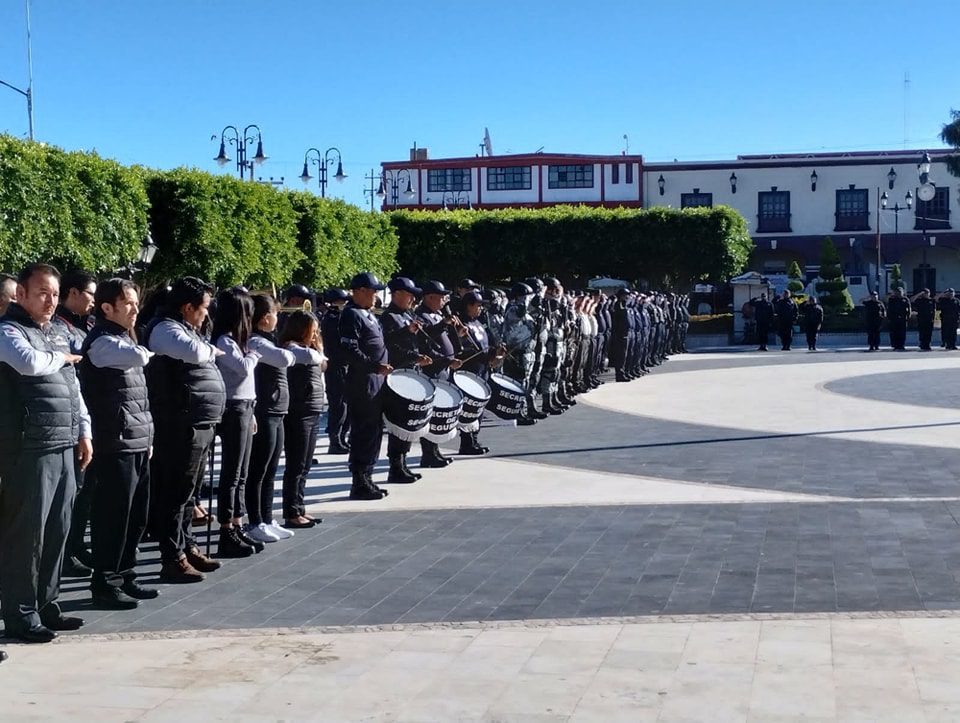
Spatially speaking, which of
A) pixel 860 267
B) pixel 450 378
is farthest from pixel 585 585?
pixel 860 267

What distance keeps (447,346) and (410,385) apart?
198 centimetres

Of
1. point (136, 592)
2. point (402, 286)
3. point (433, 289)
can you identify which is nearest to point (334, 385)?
point (433, 289)

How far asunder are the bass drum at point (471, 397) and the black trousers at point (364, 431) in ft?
6.26

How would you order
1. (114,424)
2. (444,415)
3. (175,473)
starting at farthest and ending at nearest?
(444,415)
(175,473)
(114,424)

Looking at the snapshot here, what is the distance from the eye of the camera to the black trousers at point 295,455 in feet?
34.9

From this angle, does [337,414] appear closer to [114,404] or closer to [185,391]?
[185,391]

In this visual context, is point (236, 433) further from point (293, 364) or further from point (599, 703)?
point (599, 703)

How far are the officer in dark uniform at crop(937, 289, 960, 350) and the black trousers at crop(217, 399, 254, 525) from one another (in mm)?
31364

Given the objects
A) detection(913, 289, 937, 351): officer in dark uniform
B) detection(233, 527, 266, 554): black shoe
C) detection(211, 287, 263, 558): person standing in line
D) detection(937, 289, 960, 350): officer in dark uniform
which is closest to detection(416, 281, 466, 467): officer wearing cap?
detection(233, 527, 266, 554): black shoe

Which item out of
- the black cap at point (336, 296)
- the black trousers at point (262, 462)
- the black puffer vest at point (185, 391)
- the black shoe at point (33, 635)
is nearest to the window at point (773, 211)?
the black cap at point (336, 296)

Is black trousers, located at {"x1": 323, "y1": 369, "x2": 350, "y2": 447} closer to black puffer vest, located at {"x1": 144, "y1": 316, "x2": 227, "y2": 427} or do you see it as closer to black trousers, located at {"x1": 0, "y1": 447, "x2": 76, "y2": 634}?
black puffer vest, located at {"x1": 144, "y1": 316, "x2": 227, "y2": 427}

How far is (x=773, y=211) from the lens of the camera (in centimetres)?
6906

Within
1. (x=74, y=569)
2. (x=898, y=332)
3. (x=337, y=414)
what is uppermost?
(x=898, y=332)

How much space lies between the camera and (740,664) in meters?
6.35
